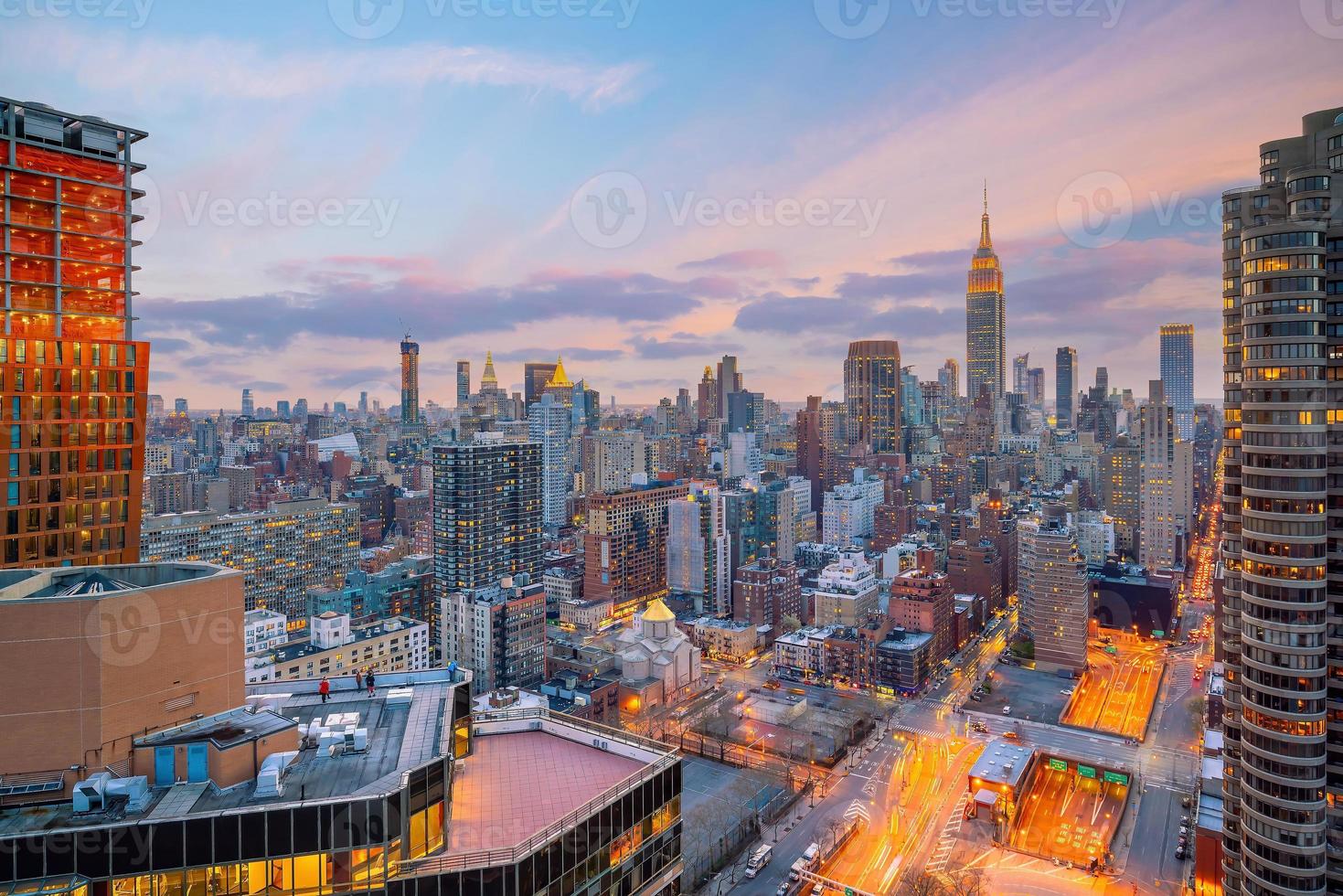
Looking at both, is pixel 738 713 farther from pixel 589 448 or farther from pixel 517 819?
pixel 589 448

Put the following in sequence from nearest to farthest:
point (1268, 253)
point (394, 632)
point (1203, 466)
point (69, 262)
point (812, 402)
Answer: point (1268, 253), point (69, 262), point (394, 632), point (1203, 466), point (812, 402)

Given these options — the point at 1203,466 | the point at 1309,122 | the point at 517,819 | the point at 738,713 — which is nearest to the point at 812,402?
the point at 1203,466

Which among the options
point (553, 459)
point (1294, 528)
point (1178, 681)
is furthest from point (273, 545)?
point (1178, 681)

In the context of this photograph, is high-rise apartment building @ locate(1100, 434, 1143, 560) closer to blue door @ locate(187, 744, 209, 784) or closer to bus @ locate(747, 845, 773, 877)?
bus @ locate(747, 845, 773, 877)

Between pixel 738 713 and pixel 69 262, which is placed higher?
pixel 69 262

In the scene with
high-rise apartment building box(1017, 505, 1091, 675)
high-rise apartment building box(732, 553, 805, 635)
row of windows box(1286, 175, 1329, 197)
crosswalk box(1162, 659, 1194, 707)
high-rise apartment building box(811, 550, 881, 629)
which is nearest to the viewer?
row of windows box(1286, 175, 1329, 197)

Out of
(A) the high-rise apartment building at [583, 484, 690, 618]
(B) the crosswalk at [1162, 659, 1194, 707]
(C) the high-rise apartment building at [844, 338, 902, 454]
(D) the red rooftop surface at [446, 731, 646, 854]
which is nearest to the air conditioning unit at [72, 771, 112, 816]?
(D) the red rooftop surface at [446, 731, 646, 854]

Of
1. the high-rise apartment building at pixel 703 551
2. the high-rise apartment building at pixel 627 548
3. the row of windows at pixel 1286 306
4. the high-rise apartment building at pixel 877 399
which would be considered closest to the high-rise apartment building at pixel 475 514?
the high-rise apartment building at pixel 627 548
